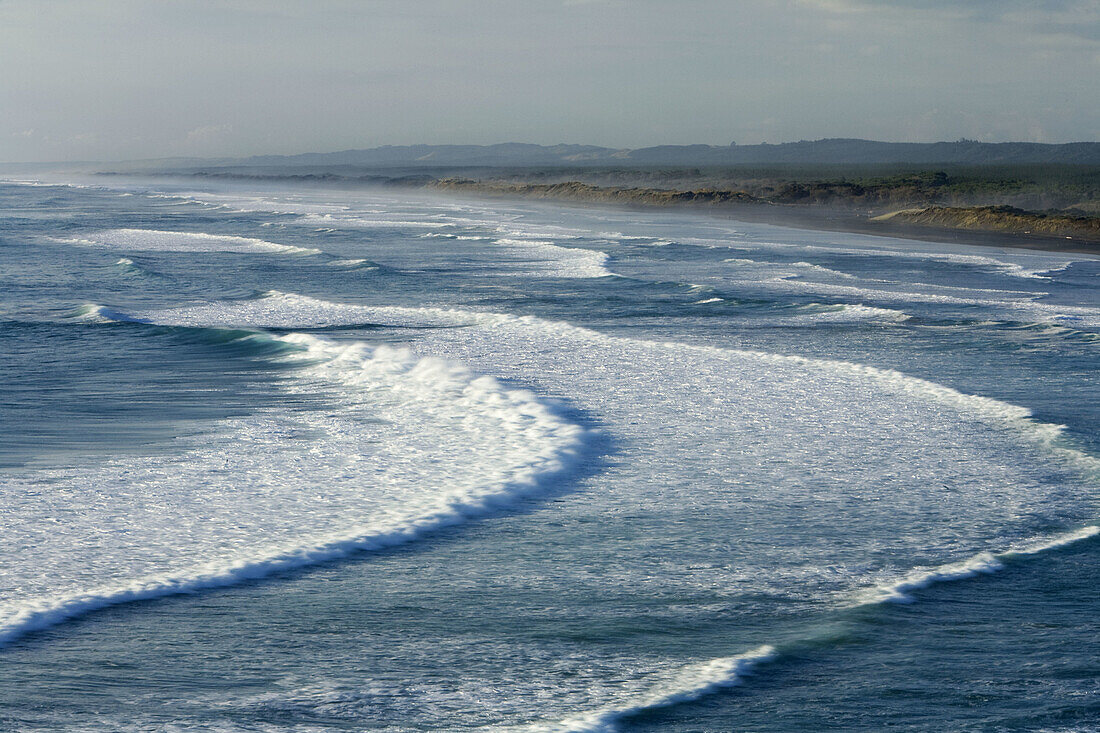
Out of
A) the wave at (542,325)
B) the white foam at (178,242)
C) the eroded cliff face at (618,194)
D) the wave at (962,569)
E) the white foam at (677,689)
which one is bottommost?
the white foam at (677,689)

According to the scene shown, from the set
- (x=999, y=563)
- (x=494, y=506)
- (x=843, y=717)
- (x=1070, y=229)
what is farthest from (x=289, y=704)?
(x=1070, y=229)

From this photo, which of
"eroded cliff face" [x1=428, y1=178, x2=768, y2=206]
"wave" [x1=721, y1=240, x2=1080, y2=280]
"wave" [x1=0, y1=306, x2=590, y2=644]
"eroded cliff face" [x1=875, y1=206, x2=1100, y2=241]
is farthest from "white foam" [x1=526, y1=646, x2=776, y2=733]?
"eroded cliff face" [x1=428, y1=178, x2=768, y2=206]

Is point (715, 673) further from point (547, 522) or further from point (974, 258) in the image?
point (974, 258)

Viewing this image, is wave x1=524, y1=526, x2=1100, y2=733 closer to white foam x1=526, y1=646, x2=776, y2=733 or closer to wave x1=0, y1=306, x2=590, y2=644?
white foam x1=526, y1=646, x2=776, y2=733

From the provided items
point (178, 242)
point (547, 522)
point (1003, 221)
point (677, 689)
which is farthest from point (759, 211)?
point (677, 689)

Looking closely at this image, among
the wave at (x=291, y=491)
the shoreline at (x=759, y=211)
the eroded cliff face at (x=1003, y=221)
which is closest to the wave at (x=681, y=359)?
the wave at (x=291, y=491)

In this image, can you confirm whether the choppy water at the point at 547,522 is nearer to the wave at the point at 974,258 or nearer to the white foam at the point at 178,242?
the wave at the point at 974,258
